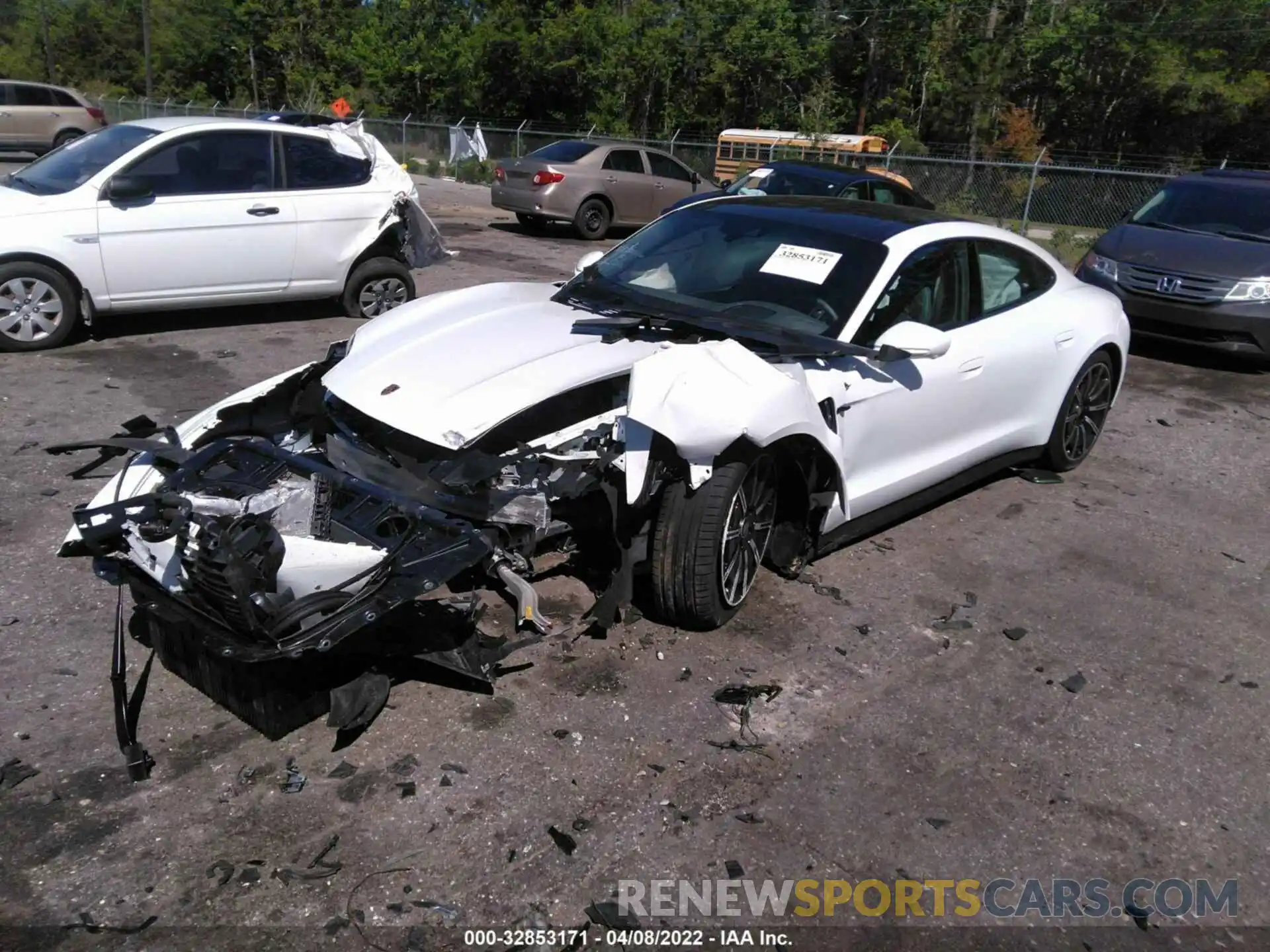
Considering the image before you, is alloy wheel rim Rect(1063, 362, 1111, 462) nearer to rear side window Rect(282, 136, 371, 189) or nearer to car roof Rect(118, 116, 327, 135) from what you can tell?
rear side window Rect(282, 136, 371, 189)

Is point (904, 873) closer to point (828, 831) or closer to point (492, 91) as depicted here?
point (828, 831)

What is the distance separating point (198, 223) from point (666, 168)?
1133 centimetres

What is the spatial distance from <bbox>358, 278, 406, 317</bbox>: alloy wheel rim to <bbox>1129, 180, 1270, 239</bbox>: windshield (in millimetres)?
7488

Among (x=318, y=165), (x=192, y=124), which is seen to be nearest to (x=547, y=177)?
(x=318, y=165)

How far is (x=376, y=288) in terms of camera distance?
9.54m

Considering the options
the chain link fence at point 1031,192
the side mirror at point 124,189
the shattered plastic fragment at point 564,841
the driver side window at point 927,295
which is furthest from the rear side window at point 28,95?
the shattered plastic fragment at point 564,841

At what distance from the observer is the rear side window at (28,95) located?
917 inches

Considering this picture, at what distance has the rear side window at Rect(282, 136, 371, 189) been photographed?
28.9 ft

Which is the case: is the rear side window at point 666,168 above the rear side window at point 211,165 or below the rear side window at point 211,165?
below

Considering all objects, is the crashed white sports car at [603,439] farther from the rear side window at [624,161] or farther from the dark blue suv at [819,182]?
the rear side window at [624,161]

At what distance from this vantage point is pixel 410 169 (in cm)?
3091

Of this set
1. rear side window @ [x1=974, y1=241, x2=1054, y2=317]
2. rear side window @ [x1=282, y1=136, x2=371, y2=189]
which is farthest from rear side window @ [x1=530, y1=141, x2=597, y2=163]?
rear side window @ [x1=974, y1=241, x2=1054, y2=317]

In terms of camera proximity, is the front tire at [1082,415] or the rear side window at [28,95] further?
the rear side window at [28,95]

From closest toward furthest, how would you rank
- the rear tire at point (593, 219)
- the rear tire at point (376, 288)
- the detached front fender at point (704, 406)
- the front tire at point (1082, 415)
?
the detached front fender at point (704, 406) → the front tire at point (1082, 415) → the rear tire at point (376, 288) → the rear tire at point (593, 219)
